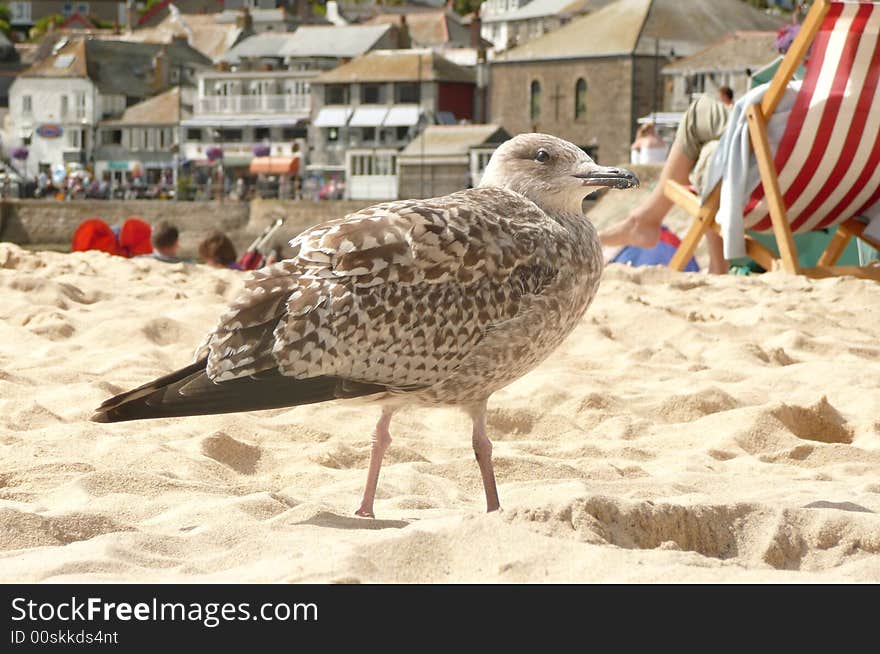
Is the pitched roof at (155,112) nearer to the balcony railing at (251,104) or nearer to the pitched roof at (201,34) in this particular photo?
the balcony railing at (251,104)

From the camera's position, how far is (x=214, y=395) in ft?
12.0

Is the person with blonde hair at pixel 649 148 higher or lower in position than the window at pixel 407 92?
higher

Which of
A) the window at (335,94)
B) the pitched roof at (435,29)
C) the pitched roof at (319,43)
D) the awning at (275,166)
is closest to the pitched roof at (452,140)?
the window at (335,94)

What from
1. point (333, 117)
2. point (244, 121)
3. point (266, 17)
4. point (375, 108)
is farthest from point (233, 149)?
point (266, 17)

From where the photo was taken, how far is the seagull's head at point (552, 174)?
421 centimetres

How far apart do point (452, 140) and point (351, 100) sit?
393 inches

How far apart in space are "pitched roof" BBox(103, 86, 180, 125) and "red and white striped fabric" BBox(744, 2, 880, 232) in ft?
228

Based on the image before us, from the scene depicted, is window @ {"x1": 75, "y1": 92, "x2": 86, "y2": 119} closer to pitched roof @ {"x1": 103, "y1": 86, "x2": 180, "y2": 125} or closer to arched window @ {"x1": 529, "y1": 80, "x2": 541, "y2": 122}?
pitched roof @ {"x1": 103, "y1": 86, "x2": 180, "y2": 125}

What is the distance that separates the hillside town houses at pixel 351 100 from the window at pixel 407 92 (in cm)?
5

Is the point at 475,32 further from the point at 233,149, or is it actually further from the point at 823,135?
the point at 823,135

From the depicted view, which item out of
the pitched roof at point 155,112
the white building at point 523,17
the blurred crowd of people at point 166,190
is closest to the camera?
the blurred crowd of people at point 166,190

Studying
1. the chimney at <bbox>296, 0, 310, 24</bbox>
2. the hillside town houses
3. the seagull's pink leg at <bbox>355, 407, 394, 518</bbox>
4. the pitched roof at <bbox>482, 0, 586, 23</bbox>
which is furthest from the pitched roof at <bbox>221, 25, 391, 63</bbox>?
the seagull's pink leg at <bbox>355, 407, 394, 518</bbox>

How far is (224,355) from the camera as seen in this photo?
3715 mm
